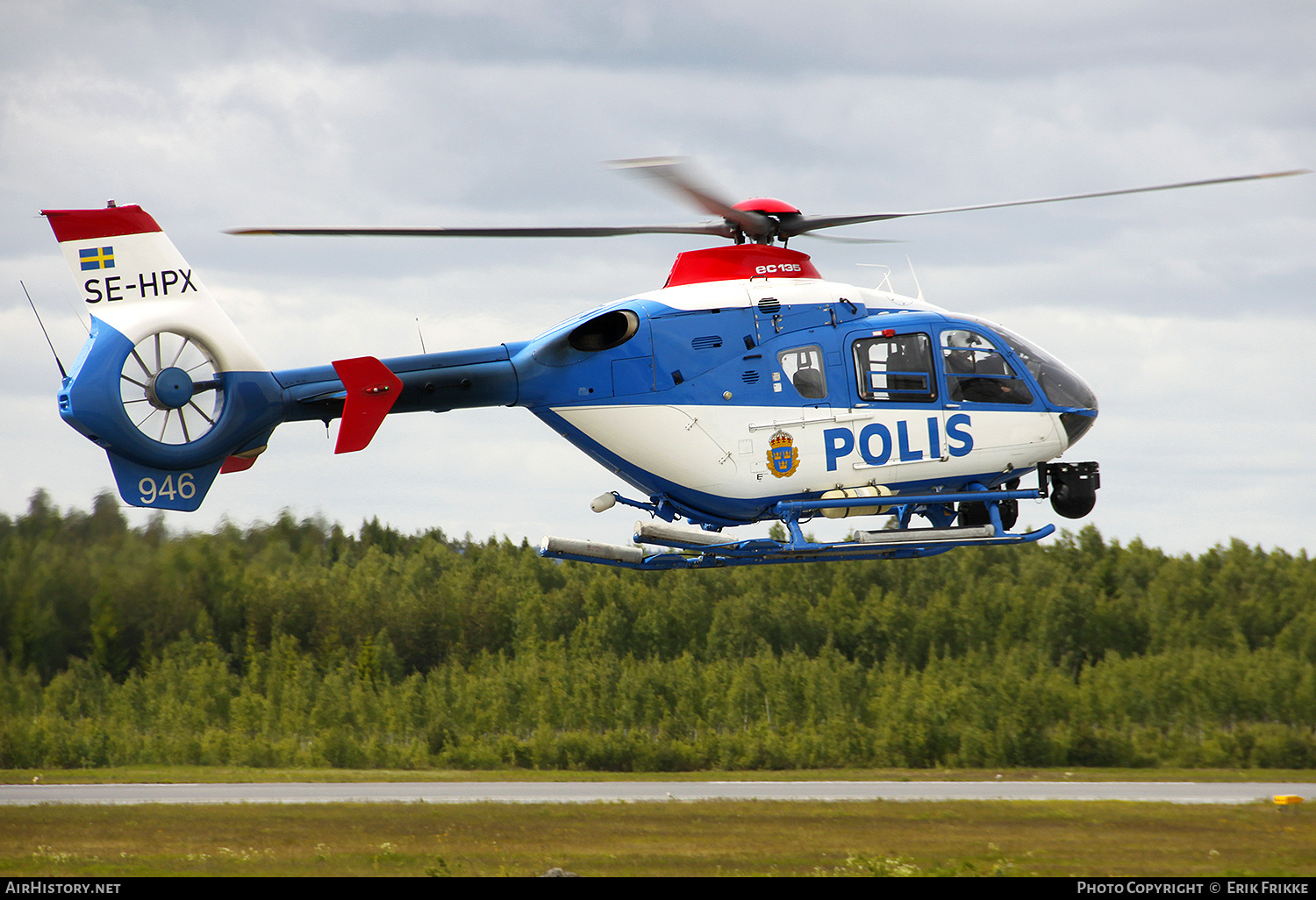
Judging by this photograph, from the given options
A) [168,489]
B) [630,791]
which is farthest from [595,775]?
[168,489]

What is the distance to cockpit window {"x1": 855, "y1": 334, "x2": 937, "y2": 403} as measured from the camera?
1647 centimetres

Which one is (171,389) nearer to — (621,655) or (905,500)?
(905,500)

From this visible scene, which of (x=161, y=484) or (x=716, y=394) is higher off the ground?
(x=716, y=394)

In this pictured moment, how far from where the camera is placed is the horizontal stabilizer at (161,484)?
1470 centimetres

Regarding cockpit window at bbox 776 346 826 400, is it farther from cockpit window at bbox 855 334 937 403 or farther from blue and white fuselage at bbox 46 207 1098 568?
cockpit window at bbox 855 334 937 403

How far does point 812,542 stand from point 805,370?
2184 mm

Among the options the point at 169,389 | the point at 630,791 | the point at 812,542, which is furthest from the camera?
the point at 630,791

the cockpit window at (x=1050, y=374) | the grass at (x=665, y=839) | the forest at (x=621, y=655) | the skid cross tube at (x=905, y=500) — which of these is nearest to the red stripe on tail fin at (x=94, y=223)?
the skid cross tube at (x=905, y=500)

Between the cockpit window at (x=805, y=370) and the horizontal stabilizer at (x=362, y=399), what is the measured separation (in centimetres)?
491

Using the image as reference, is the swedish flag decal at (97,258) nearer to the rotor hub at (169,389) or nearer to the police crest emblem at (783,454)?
the rotor hub at (169,389)

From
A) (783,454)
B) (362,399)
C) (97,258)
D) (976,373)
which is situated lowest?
(783,454)

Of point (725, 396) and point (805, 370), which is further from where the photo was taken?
point (805, 370)

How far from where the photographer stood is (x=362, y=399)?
14883 mm

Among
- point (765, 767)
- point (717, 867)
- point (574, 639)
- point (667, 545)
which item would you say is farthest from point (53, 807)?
point (574, 639)
